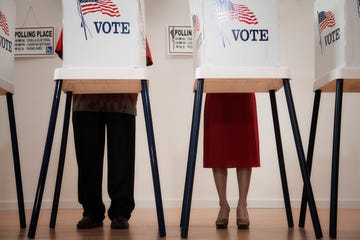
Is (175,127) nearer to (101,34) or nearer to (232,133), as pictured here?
(232,133)

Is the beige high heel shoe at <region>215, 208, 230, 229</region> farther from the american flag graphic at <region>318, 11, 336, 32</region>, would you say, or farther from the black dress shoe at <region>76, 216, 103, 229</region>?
the american flag graphic at <region>318, 11, 336, 32</region>

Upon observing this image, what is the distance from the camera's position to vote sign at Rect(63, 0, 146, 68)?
65.6 inches

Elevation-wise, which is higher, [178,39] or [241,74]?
[178,39]

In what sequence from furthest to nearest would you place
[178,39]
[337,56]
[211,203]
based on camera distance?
1. [178,39]
2. [211,203]
3. [337,56]

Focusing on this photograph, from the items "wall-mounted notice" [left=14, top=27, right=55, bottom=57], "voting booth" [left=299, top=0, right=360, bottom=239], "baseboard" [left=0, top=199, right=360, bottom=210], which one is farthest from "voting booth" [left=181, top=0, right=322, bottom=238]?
"wall-mounted notice" [left=14, top=27, right=55, bottom=57]

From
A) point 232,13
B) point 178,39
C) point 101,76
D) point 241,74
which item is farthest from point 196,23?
point 178,39

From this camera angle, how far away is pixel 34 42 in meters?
3.22

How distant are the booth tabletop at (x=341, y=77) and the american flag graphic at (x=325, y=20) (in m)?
0.23

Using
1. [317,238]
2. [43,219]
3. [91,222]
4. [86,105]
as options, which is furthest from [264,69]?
[43,219]

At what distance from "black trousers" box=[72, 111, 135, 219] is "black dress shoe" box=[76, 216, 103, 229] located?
0.03m

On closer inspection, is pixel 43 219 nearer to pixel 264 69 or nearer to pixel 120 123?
pixel 120 123

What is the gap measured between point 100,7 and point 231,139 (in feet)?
2.76

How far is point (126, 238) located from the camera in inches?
64.6

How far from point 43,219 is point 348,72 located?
1.76 meters
